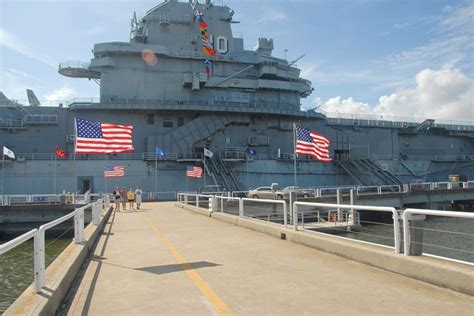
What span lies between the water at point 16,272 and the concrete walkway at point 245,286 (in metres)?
2.36

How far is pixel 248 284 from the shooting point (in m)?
7.04

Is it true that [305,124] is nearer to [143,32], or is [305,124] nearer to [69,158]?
[143,32]

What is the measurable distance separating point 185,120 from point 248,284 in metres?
44.8

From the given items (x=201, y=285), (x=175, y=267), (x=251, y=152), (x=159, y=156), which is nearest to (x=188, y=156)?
(x=159, y=156)

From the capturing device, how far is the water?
10.7 metres

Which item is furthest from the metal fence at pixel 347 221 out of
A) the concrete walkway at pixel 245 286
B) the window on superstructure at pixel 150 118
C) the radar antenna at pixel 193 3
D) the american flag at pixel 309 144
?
the radar antenna at pixel 193 3

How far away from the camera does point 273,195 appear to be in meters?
34.2

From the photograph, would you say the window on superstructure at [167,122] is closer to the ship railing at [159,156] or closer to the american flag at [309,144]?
the ship railing at [159,156]

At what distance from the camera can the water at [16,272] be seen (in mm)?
10664

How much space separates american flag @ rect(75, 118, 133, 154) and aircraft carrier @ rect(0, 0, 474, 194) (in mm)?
15777

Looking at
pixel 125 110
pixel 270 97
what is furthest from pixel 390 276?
pixel 270 97

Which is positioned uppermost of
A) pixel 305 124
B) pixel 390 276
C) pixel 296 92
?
pixel 296 92

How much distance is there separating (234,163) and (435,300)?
42855 mm

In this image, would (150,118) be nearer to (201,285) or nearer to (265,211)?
(265,211)
